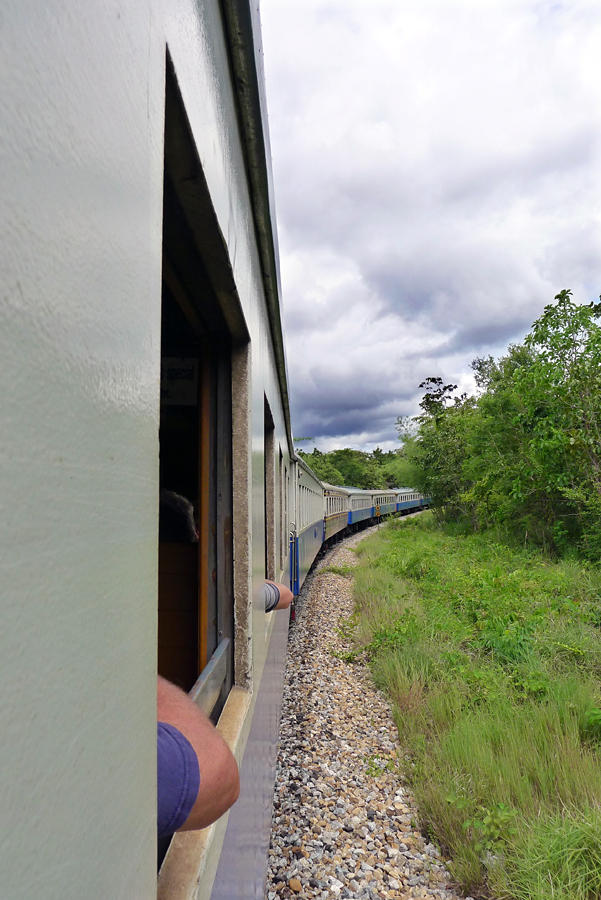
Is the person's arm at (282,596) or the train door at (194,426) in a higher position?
the train door at (194,426)

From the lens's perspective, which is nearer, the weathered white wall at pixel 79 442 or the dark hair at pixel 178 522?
the weathered white wall at pixel 79 442

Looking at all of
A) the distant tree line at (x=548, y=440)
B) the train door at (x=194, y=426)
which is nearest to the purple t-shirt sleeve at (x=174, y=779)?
the train door at (x=194, y=426)

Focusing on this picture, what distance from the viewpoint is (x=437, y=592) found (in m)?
8.18

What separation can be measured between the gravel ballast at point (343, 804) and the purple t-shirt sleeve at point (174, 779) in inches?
106

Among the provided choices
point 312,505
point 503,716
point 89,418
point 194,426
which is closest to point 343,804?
point 503,716

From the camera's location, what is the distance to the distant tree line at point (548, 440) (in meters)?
8.04

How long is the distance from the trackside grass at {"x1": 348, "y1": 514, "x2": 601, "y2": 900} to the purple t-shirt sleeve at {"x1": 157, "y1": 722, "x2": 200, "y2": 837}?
261 cm

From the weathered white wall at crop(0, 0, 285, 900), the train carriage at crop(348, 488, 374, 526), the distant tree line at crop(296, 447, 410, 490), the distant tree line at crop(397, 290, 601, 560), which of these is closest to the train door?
the weathered white wall at crop(0, 0, 285, 900)

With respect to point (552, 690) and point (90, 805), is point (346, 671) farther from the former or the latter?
point (90, 805)

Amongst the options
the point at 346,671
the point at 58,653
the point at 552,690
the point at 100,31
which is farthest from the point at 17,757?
the point at 346,671

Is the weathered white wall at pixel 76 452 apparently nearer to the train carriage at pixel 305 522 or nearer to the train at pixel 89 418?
the train at pixel 89 418

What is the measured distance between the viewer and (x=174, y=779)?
2.69 ft

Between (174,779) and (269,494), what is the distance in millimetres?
2836

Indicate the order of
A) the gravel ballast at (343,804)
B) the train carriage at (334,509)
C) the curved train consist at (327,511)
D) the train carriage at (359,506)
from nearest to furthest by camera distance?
the gravel ballast at (343,804)
the curved train consist at (327,511)
the train carriage at (334,509)
the train carriage at (359,506)
